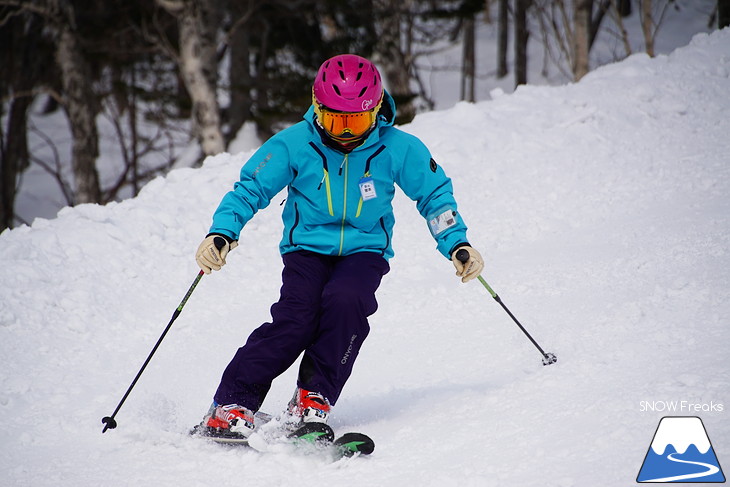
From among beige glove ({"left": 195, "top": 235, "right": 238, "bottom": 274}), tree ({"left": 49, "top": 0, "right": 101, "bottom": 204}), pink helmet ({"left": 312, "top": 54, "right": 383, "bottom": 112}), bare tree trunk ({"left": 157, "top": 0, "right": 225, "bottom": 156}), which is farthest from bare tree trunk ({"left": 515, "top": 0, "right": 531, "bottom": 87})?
beige glove ({"left": 195, "top": 235, "right": 238, "bottom": 274})

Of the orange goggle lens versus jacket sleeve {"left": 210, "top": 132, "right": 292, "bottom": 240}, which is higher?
the orange goggle lens

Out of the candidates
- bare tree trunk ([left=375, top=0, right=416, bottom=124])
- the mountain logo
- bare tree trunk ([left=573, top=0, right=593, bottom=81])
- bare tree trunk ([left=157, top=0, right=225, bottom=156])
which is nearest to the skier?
the mountain logo

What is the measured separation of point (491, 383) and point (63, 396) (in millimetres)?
2389

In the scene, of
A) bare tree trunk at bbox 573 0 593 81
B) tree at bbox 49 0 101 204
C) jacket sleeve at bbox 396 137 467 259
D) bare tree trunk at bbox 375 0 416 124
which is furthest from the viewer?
bare tree trunk at bbox 375 0 416 124

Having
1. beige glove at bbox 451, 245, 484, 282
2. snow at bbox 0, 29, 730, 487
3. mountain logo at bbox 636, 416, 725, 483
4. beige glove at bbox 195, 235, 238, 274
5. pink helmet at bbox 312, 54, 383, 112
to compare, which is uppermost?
pink helmet at bbox 312, 54, 383, 112

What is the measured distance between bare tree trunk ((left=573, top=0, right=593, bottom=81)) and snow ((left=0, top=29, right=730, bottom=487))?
11.8 feet

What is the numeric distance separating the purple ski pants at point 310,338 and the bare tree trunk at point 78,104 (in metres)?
9.41

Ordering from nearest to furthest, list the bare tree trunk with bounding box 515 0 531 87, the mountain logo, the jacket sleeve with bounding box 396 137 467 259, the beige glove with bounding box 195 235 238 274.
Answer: the mountain logo < the beige glove with bounding box 195 235 238 274 < the jacket sleeve with bounding box 396 137 467 259 < the bare tree trunk with bounding box 515 0 531 87

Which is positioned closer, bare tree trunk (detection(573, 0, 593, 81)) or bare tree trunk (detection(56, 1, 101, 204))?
bare tree trunk (detection(56, 1, 101, 204))

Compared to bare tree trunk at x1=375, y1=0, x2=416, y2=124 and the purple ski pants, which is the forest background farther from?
the purple ski pants

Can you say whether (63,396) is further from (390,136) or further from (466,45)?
(466,45)

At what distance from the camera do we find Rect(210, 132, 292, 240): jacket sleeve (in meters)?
3.22

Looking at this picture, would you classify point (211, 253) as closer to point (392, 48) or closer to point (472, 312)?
point (472, 312)

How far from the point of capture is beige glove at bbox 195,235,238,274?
9.94 feet
